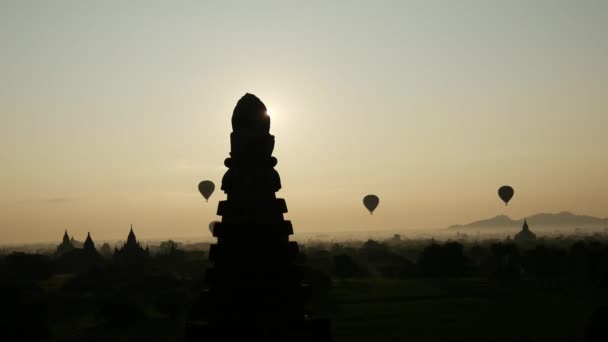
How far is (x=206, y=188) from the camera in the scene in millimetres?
126500

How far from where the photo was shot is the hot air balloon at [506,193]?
17116 cm

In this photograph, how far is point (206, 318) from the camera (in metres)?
10.8

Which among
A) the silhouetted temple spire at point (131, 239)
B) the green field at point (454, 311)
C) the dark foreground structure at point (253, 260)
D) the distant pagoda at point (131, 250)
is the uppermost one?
the silhouetted temple spire at point (131, 239)

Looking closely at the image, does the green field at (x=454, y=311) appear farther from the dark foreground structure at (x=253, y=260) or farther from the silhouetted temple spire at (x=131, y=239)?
the dark foreground structure at (x=253, y=260)

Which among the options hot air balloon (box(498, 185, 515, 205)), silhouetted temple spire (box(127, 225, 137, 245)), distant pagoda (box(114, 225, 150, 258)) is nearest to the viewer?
distant pagoda (box(114, 225, 150, 258))

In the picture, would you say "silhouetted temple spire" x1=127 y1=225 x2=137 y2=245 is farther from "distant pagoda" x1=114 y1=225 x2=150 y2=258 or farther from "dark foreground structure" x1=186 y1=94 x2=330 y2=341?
"dark foreground structure" x1=186 y1=94 x2=330 y2=341

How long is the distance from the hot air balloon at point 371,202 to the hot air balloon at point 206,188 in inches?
2248

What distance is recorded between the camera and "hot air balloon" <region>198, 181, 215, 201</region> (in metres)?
126

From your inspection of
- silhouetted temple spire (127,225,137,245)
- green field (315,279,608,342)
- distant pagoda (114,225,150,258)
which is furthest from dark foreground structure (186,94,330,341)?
silhouetted temple spire (127,225,137,245)

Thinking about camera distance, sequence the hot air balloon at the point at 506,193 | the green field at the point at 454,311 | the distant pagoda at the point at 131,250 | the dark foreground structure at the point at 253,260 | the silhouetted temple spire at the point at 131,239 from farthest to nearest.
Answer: the hot air balloon at the point at 506,193 → the silhouetted temple spire at the point at 131,239 → the distant pagoda at the point at 131,250 → the green field at the point at 454,311 → the dark foreground structure at the point at 253,260

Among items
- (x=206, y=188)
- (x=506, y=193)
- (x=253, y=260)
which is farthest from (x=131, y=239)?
(x=253, y=260)

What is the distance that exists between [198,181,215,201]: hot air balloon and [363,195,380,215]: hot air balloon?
5710 centimetres

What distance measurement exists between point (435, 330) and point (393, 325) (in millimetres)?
4785

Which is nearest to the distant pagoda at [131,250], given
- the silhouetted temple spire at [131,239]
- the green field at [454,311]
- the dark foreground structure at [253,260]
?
the silhouetted temple spire at [131,239]
